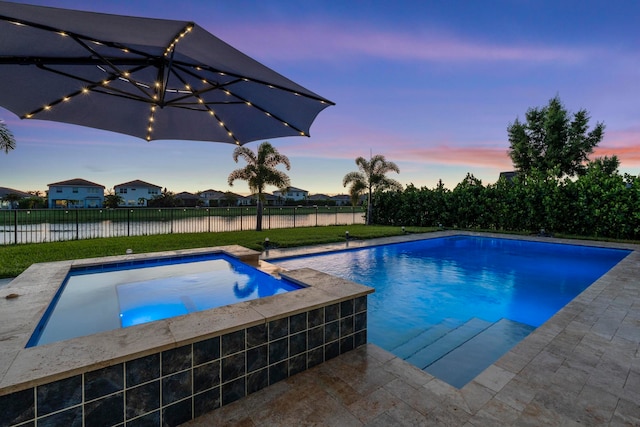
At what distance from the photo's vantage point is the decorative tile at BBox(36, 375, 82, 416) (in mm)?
1510

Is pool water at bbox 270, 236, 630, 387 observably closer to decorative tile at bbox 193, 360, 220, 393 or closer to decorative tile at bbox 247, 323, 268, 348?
decorative tile at bbox 247, 323, 268, 348

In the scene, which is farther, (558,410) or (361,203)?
(361,203)

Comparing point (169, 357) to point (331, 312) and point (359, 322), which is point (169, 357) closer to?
point (331, 312)

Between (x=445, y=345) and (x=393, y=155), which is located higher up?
(x=393, y=155)

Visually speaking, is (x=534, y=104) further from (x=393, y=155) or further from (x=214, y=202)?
(x=214, y=202)

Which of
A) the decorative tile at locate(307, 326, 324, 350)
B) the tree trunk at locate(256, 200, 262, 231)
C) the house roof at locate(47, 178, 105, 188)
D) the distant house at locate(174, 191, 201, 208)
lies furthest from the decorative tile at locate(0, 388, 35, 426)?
the house roof at locate(47, 178, 105, 188)

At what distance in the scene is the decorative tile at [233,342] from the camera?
6.72ft

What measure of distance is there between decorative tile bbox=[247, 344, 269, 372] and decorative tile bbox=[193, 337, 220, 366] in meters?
0.25

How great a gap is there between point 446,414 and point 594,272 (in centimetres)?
776

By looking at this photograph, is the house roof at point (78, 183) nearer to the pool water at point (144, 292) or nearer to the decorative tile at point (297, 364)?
the pool water at point (144, 292)

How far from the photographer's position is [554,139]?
20.2 m

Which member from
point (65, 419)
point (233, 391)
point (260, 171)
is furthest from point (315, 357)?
point (260, 171)

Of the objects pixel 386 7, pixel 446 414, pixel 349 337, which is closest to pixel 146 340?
pixel 349 337

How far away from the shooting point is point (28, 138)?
13617mm
